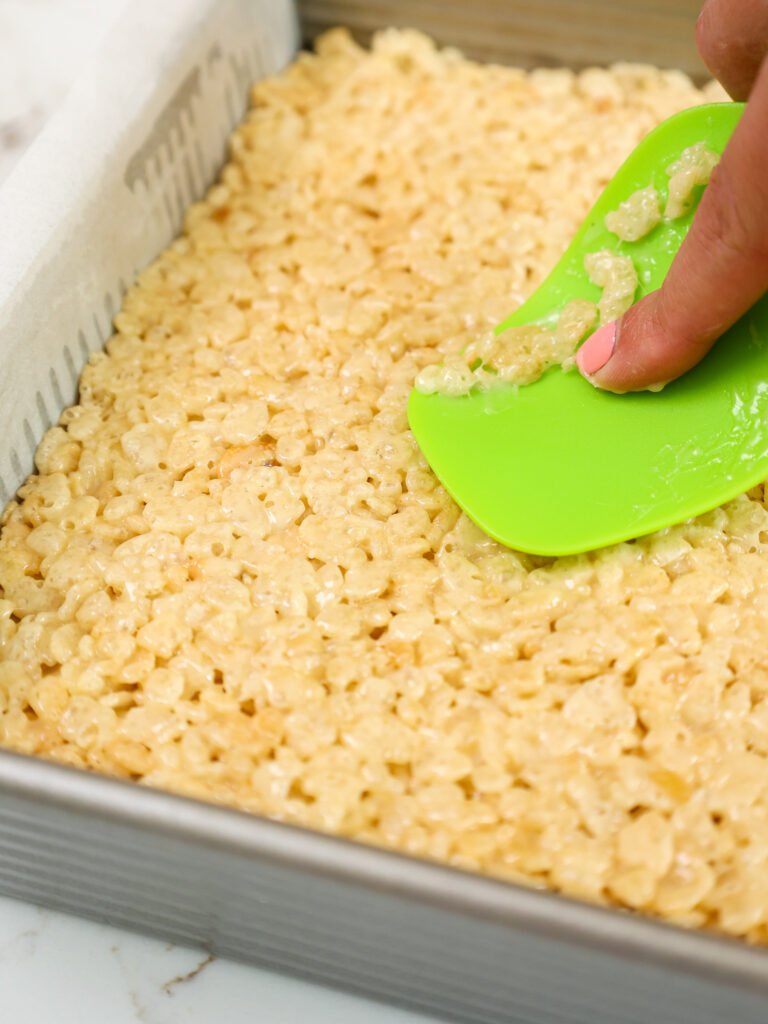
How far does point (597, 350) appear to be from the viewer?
84 centimetres

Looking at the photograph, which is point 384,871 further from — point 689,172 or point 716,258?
point 689,172

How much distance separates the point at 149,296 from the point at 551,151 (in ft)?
1.45

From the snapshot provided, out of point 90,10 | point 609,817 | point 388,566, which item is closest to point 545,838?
point 609,817

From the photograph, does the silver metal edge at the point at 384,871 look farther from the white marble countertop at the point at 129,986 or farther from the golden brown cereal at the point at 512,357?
the golden brown cereal at the point at 512,357

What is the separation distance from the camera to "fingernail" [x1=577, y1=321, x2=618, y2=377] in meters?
0.83

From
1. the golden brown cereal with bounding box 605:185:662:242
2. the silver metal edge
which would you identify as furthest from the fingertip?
the silver metal edge

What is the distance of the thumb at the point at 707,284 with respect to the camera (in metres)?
0.63

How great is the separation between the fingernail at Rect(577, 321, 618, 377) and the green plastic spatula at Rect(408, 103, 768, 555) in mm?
25

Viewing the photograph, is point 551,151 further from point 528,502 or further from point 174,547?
point 174,547

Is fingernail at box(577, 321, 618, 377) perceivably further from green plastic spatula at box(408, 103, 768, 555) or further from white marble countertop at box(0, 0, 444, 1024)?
white marble countertop at box(0, 0, 444, 1024)

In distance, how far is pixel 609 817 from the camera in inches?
26.6

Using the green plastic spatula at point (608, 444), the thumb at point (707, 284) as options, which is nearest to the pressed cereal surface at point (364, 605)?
the green plastic spatula at point (608, 444)

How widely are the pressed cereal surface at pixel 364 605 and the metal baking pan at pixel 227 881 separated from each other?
2.1 inches

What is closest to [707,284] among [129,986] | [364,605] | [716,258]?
[716,258]
